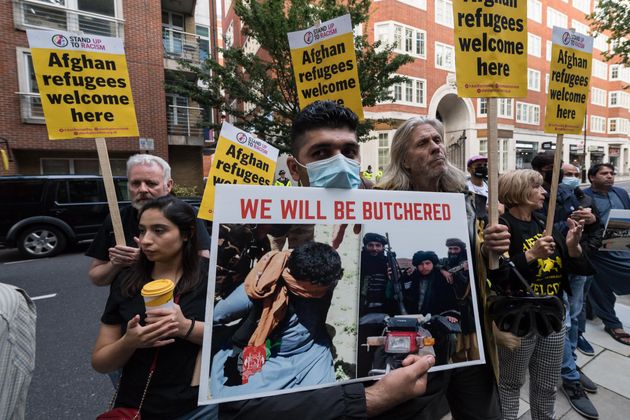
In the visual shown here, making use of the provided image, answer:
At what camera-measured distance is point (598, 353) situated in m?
3.43

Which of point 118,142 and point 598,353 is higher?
point 118,142

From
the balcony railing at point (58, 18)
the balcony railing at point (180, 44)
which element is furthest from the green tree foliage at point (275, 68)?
the balcony railing at point (180, 44)

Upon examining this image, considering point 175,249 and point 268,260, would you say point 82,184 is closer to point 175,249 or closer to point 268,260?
point 175,249

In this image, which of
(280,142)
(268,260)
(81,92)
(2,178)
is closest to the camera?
(268,260)

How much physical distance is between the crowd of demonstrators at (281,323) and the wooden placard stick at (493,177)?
3.08 feet

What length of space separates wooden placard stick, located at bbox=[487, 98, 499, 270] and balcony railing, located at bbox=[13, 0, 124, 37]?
1584 centimetres

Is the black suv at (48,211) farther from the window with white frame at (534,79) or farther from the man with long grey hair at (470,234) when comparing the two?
the window with white frame at (534,79)

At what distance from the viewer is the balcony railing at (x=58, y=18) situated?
12.0m

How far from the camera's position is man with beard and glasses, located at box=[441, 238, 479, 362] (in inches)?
49.9

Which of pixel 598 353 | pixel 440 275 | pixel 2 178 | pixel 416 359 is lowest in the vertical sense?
pixel 598 353

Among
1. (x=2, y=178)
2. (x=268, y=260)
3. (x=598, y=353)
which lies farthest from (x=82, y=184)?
(x=598, y=353)

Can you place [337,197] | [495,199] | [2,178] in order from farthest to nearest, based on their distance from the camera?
[2,178] < [495,199] < [337,197]

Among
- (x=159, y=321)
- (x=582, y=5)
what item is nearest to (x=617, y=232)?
(x=159, y=321)

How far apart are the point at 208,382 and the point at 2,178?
9474 millimetres
